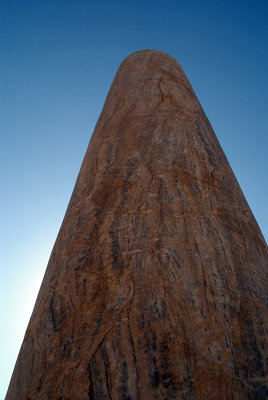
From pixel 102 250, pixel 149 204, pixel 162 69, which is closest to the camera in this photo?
pixel 102 250

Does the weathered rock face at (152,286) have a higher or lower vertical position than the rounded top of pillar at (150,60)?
lower

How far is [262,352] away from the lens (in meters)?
1.85

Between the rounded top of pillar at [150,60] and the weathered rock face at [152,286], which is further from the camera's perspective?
the rounded top of pillar at [150,60]

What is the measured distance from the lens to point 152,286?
199 centimetres

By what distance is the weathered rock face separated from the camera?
172cm

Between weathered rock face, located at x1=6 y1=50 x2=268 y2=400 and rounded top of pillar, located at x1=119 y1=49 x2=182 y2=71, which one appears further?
rounded top of pillar, located at x1=119 y1=49 x2=182 y2=71

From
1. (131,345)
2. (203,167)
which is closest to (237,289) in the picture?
(131,345)

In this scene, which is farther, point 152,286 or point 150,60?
point 150,60

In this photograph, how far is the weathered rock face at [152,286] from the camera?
172cm

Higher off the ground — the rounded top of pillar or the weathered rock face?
the rounded top of pillar

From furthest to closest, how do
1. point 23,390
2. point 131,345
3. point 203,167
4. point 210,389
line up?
1. point 203,167
2. point 23,390
3. point 131,345
4. point 210,389

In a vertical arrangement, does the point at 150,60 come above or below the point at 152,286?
above

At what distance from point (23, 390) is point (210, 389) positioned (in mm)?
968

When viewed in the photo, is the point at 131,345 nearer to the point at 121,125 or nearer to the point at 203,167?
the point at 203,167
